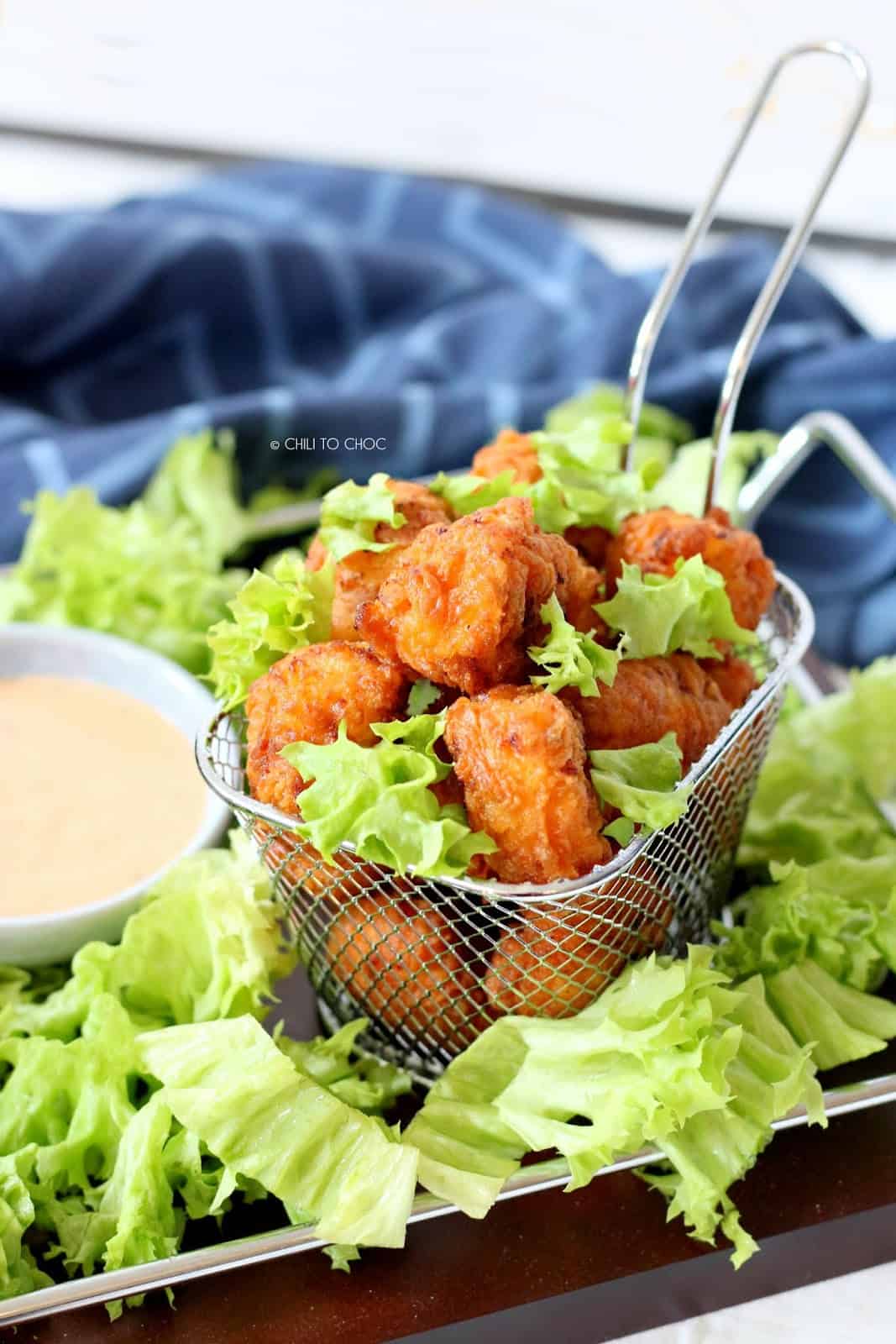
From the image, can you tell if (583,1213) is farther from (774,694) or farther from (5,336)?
(5,336)

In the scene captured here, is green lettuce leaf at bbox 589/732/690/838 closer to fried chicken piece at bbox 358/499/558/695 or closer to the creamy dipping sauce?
fried chicken piece at bbox 358/499/558/695

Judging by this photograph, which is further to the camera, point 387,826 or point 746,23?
point 746,23

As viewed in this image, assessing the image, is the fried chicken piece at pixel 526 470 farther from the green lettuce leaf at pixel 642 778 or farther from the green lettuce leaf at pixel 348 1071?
the green lettuce leaf at pixel 348 1071

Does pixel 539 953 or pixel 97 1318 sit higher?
pixel 539 953

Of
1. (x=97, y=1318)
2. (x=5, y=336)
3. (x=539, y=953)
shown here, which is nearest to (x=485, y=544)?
(x=539, y=953)

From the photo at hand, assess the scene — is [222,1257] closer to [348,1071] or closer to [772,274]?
[348,1071]
